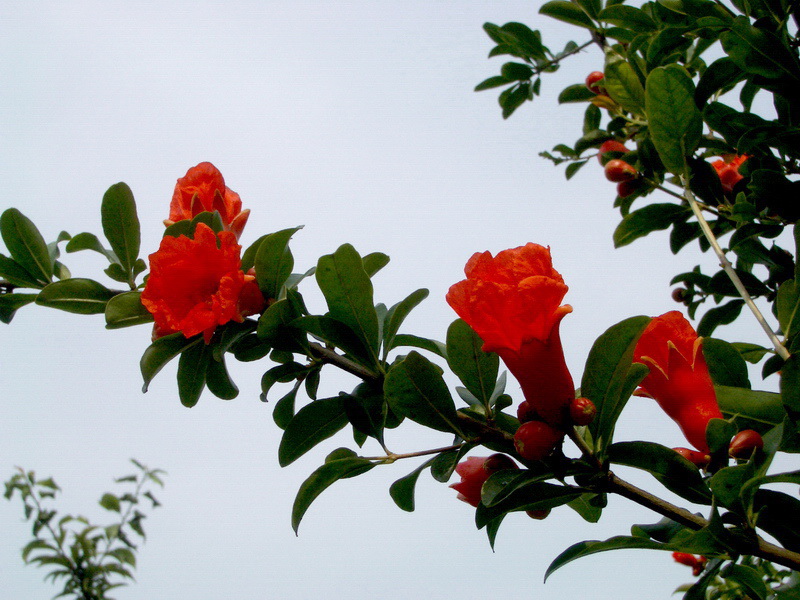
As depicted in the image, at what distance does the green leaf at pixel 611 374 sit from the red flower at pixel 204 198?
0.71 metres

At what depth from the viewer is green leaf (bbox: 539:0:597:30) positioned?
2.30 meters

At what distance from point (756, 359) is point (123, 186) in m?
1.46

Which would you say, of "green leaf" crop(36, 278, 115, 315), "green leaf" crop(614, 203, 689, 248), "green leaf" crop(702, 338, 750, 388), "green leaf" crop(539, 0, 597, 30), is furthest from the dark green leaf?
"green leaf" crop(36, 278, 115, 315)

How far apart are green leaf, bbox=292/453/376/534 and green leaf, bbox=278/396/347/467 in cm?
10

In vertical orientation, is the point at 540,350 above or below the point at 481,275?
below

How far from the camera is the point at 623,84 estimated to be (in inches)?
74.2

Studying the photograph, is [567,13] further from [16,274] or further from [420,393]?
[16,274]

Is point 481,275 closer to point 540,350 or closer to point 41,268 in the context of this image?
point 540,350

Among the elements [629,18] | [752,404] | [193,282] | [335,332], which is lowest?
[752,404]

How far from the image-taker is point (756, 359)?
149 cm

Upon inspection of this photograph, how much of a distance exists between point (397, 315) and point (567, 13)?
68.6 inches

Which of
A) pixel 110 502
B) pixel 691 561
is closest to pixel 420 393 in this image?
pixel 691 561

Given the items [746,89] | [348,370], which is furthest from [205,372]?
[746,89]

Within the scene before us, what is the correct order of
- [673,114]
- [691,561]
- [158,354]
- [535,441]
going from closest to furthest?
[535,441] < [158,354] < [673,114] < [691,561]
